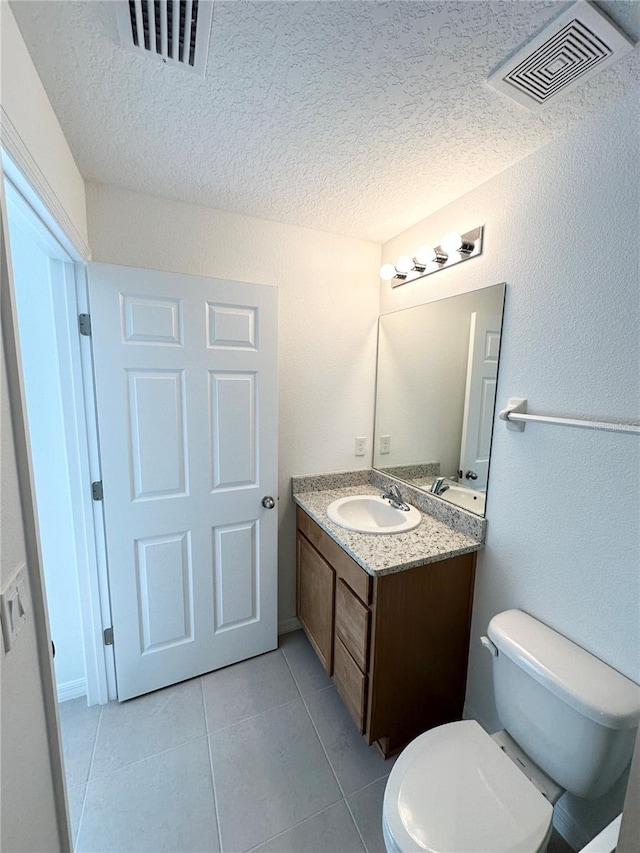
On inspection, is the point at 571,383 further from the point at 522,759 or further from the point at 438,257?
the point at 522,759

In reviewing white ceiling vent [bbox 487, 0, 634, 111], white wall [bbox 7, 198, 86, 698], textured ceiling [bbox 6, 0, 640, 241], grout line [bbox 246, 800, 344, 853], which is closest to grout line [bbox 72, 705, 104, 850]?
white wall [bbox 7, 198, 86, 698]

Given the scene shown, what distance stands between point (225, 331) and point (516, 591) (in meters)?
1.60

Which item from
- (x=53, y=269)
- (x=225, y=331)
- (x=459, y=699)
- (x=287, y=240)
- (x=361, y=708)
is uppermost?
(x=287, y=240)

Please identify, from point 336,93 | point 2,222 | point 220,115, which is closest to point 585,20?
point 336,93

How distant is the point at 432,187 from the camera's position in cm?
143

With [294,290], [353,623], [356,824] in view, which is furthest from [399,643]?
[294,290]

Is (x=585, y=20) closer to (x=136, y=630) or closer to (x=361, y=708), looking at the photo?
(x=361, y=708)

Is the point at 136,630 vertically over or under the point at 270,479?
under

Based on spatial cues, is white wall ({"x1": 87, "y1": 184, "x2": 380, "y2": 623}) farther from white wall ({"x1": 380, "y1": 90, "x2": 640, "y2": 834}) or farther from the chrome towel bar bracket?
the chrome towel bar bracket

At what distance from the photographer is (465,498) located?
5.00 feet

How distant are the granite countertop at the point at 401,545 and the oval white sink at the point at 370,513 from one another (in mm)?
50

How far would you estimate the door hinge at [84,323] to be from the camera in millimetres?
1388

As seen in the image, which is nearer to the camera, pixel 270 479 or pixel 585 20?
pixel 585 20

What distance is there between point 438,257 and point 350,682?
186cm
